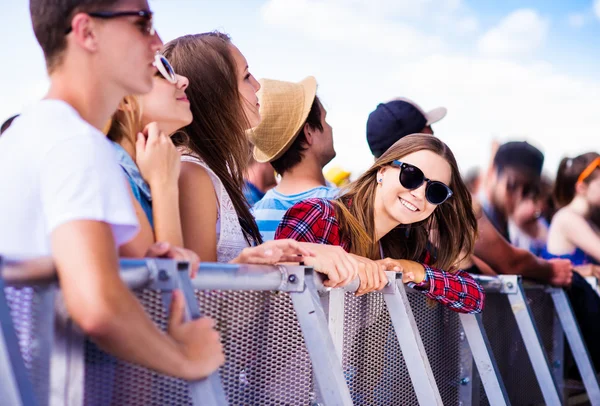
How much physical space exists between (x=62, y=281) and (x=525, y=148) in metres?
4.17

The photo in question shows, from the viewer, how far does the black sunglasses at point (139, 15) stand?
1.41 m

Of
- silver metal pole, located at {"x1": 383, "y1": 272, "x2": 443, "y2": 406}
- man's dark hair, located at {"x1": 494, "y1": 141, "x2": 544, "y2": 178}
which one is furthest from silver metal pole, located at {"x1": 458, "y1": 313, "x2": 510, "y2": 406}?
man's dark hair, located at {"x1": 494, "y1": 141, "x2": 544, "y2": 178}

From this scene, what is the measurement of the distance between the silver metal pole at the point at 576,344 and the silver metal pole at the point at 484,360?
1.14m

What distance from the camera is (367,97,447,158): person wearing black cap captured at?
3.99 metres

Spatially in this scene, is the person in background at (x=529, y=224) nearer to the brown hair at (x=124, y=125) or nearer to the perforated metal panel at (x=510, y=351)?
the perforated metal panel at (x=510, y=351)

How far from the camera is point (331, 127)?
3957 millimetres

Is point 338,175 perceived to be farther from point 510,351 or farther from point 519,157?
point 510,351

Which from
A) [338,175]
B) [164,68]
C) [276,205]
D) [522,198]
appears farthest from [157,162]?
[338,175]

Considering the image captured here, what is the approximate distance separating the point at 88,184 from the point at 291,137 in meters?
2.50

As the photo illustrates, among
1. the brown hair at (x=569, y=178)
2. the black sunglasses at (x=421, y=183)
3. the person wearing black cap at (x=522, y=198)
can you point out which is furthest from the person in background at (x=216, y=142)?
the brown hair at (x=569, y=178)

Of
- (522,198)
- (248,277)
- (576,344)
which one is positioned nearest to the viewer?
(248,277)

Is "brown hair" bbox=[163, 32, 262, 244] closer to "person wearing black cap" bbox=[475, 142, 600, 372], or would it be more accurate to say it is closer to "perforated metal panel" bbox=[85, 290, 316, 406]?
"perforated metal panel" bbox=[85, 290, 316, 406]

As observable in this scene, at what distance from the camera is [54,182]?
4.05ft

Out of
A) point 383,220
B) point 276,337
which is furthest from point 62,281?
point 383,220
